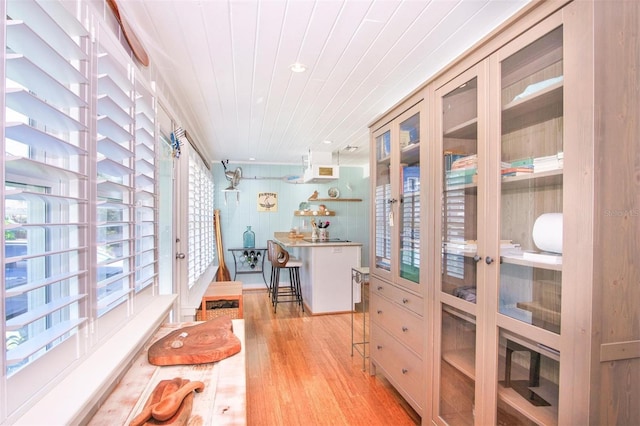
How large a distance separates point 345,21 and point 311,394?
8.04ft

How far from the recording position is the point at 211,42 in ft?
6.26

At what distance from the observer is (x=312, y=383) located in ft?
8.59

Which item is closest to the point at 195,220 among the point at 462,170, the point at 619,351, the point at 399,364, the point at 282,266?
the point at 282,266

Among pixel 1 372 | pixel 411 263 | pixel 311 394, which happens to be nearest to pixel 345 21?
pixel 411 263

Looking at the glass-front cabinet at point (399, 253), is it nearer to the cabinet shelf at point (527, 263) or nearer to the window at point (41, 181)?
the cabinet shelf at point (527, 263)

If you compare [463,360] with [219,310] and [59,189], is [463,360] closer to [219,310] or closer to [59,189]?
[59,189]

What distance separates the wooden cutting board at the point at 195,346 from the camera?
1289 millimetres

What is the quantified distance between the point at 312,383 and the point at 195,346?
5.07 ft

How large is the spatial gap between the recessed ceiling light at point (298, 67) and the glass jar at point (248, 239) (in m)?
4.14

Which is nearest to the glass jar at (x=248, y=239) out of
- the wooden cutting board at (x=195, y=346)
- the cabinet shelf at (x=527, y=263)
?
the wooden cutting board at (x=195, y=346)

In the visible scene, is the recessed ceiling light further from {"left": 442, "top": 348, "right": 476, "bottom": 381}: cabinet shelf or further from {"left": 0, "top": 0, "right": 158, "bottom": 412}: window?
{"left": 442, "top": 348, "right": 476, "bottom": 381}: cabinet shelf

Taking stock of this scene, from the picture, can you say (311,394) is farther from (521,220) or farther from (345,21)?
(345,21)

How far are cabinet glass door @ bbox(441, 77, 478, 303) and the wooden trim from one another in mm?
559

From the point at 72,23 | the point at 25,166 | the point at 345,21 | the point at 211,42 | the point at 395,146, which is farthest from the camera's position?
the point at 395,146
